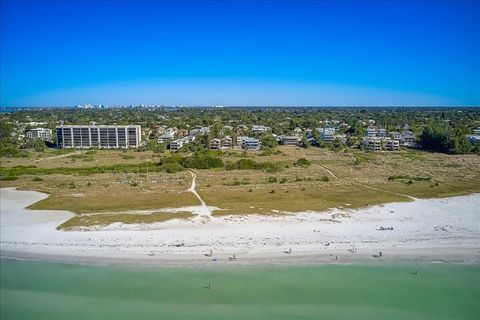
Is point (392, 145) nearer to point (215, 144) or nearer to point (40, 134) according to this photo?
point (215, 144)

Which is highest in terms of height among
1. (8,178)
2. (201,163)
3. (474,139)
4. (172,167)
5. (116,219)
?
(474,139)

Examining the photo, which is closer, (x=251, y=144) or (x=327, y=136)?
(x=251, y=144)

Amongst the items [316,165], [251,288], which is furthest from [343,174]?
[251,288]

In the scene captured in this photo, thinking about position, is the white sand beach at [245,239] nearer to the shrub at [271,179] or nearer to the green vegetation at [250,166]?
the shrub at [271,179]

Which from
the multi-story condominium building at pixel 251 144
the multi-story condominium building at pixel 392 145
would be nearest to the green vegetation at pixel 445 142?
the multi-story condominium building at pixel 392 145

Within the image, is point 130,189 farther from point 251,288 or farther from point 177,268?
point 251,288

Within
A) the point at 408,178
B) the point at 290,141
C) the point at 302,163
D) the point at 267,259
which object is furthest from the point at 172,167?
the point at 290,141

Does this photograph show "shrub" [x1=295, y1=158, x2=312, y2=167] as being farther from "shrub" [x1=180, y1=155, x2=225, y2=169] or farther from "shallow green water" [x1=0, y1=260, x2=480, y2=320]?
"shallow green water" [x1=0, y1=260, x2=480, y2=320]
